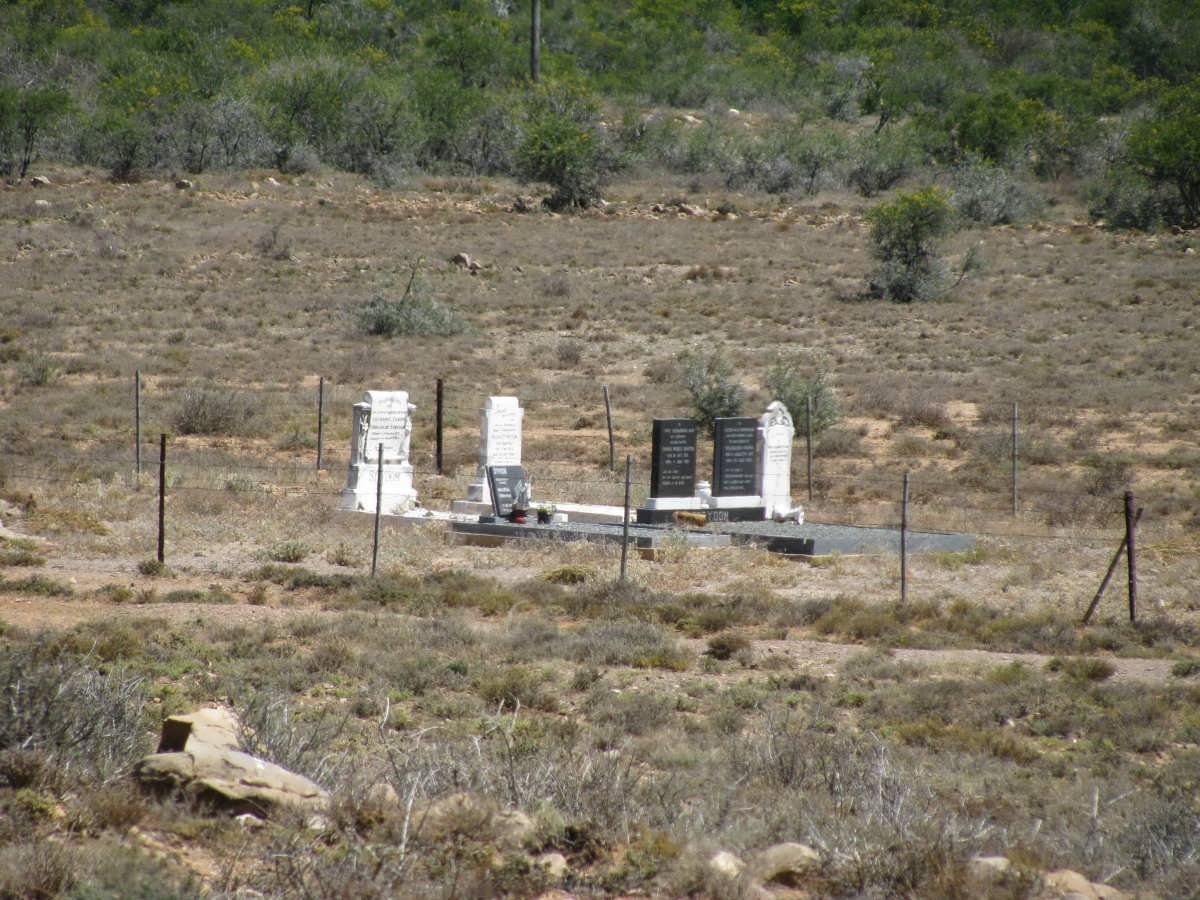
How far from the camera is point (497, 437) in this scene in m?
19.5

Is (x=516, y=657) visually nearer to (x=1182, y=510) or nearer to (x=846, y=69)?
(x=1182, y=510)

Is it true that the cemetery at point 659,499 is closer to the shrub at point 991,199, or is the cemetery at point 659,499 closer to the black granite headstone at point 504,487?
the black granite headstone at point 504,487

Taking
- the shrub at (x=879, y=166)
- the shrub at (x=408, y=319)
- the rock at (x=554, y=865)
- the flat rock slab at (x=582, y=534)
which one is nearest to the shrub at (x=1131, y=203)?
the shrub at (x=879, y=166)

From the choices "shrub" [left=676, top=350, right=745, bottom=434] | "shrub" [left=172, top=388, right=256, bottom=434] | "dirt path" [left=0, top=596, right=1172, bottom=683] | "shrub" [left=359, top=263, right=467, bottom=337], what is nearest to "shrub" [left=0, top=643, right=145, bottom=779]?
"dirt path" [left=0, top=596, right=1172, bottom=683]

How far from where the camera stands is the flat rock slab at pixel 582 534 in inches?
668

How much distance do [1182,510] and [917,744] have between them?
40.8ft

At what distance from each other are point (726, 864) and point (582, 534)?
11167 millimetres

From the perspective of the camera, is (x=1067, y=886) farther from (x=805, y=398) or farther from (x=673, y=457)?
(x=805, y=398)

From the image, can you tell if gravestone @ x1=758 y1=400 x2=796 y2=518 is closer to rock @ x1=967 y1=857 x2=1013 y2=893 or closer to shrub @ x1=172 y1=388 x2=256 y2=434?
shrub @ x1=172 y1=388 x2=256 y2=434

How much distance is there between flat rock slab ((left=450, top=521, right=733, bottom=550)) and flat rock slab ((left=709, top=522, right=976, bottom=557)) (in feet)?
1.59

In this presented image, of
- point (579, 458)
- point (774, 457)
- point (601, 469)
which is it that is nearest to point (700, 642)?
point (774, 457)

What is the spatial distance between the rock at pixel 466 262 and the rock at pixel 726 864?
36.1 meters

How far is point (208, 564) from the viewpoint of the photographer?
598 inches

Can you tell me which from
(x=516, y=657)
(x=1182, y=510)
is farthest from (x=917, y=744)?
(x=1182, y=510)
